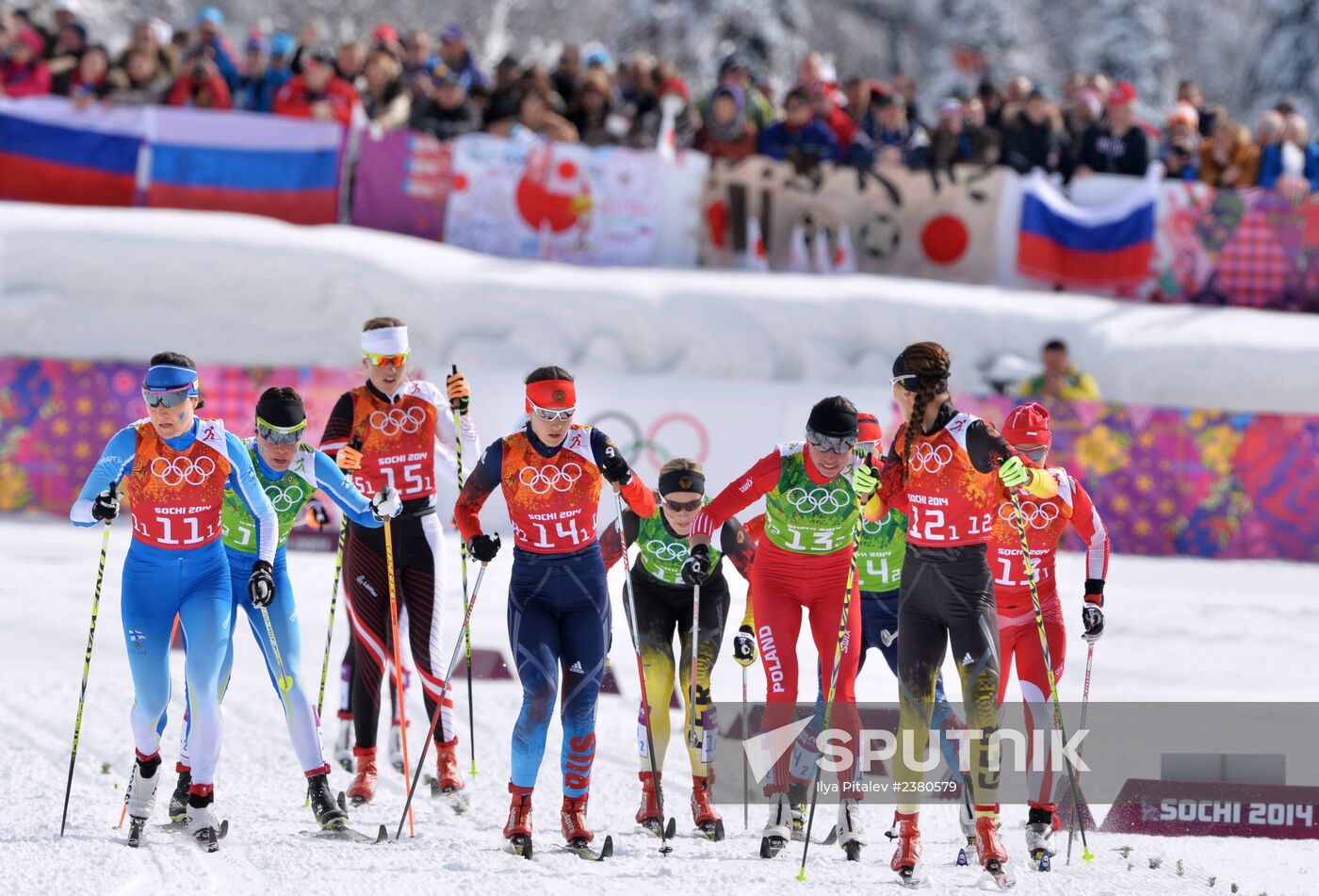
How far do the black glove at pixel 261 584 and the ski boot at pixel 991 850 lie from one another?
10.2 feet

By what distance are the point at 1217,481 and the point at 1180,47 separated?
102ft

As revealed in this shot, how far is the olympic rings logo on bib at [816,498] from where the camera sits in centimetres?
704

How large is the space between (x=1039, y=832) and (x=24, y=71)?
1338 centimetres

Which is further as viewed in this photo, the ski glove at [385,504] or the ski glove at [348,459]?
the ski glove at [348,459]

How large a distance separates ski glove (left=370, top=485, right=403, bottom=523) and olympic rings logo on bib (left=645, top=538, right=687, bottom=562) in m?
1.21

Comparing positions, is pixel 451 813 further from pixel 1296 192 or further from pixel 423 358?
pixel 1296 192

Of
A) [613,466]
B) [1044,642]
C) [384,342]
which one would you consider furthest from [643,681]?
[384,342]

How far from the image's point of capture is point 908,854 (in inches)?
253

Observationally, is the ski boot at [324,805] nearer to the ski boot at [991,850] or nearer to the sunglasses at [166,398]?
the sunglasses at [166,398]

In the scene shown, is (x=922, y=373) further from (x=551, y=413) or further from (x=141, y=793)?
(x=141, y=793)

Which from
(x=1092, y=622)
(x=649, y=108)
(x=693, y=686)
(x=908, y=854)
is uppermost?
(x=649, y=108)

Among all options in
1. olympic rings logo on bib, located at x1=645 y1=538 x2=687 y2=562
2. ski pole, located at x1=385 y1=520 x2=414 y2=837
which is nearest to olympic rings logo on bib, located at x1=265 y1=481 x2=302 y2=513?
ski pole, located at x1=385 y1=520 x2=414 y2=837

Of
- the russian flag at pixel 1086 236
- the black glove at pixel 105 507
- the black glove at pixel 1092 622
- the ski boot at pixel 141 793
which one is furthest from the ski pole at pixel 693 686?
the russian flag at pixel 1086 236

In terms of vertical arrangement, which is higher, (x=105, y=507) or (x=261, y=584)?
(x=105, y=507)
